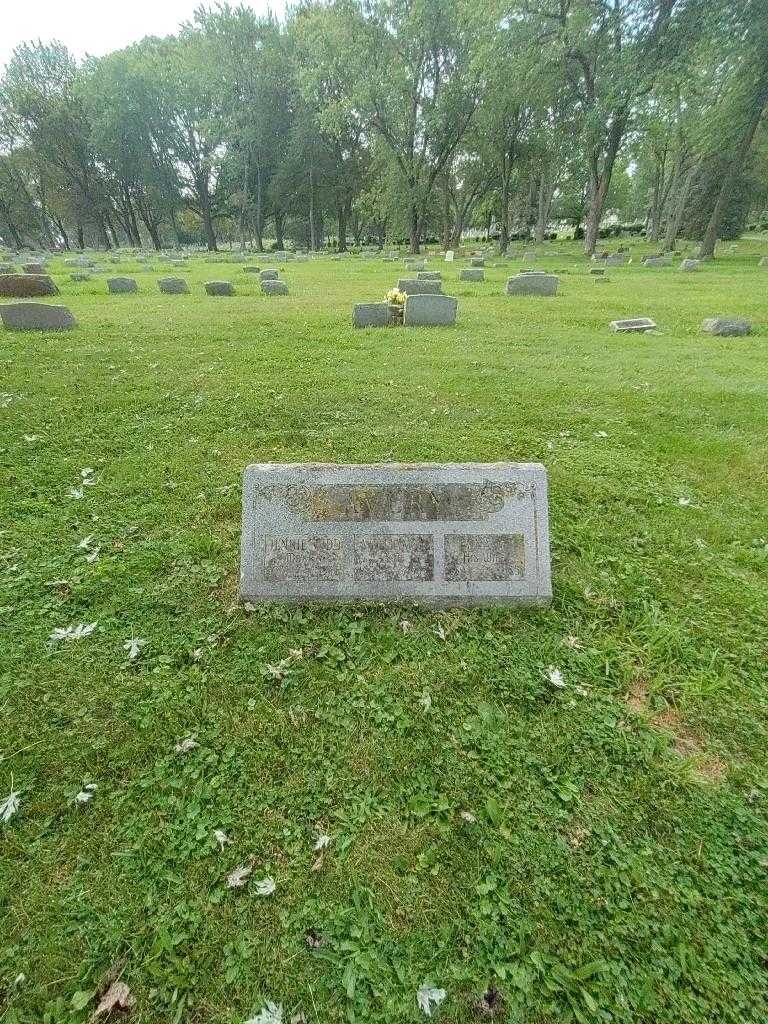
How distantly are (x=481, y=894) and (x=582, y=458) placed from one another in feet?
14.1

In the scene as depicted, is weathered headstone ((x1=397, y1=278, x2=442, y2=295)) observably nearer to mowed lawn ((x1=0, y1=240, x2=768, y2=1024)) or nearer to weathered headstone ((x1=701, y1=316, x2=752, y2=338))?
weathered headstone ((x1=701, y1=316, x2=752, y2=338))

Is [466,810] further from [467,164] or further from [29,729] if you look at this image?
[467,164]

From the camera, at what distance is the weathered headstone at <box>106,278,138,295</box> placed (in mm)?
15766

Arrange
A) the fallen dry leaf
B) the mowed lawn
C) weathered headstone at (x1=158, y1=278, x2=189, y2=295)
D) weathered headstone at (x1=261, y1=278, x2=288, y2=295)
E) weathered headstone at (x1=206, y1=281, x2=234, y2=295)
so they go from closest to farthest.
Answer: the fallen dry leaf → the mowed lawn → weathered headstone at (x1=206, y1=281, x2=234, y2=295) → weathered headstone at (x1=158, y1=278, x2=189, y2=295) → weathered headstone at (x1=261, y1=278, x2=288, y2=295)

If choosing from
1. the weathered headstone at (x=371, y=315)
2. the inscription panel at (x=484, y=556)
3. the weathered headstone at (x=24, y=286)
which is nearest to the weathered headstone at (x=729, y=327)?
the weathered headstone at (x=371, y=315)

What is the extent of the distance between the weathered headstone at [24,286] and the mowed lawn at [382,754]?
10604 mm

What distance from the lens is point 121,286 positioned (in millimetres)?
15867

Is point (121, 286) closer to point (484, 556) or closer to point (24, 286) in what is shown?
point (24, 286)

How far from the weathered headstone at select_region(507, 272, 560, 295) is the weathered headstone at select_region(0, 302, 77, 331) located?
1238cm

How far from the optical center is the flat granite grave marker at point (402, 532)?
338cm

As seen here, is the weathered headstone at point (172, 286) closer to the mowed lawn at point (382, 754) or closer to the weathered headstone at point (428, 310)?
the weathered headstone at point (428, 310)

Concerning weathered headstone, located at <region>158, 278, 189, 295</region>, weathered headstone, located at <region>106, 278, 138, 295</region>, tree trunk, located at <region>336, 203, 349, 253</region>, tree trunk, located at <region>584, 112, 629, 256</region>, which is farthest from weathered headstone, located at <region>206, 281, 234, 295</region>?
tree trunk, located at <region>336, 203, 349, 253</region>

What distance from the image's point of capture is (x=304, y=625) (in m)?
3.39

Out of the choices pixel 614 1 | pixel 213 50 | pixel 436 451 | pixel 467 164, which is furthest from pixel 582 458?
pixel 213 50
